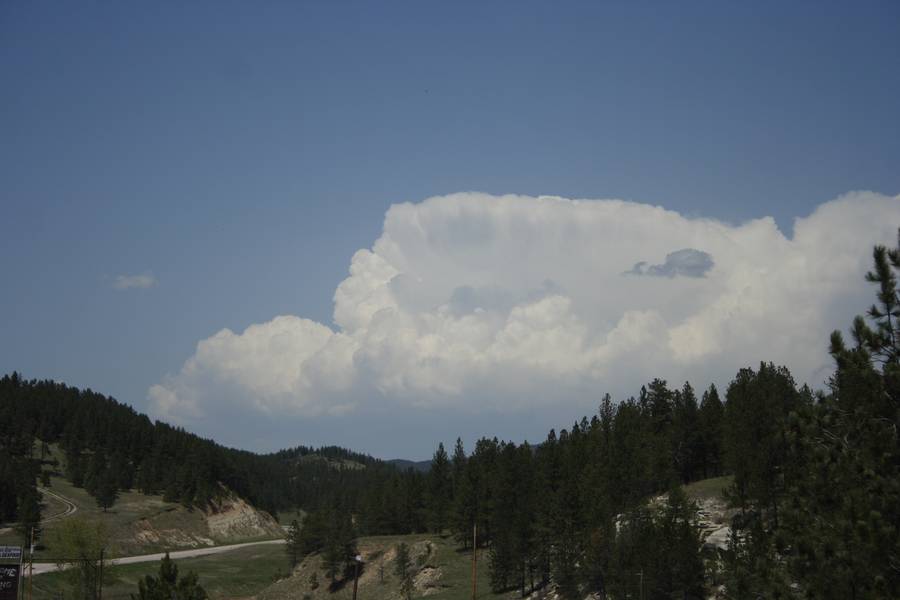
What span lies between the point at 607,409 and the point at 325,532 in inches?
2101

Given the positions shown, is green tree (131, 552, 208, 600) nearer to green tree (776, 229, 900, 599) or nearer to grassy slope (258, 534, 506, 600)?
green tree (776, 229, 900, 599)

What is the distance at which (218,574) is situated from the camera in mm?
125125

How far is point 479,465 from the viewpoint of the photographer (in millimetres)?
125688

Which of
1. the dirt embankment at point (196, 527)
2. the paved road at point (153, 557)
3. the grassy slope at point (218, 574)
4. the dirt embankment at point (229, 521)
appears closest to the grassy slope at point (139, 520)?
the dirt embankment at point (196, 527)

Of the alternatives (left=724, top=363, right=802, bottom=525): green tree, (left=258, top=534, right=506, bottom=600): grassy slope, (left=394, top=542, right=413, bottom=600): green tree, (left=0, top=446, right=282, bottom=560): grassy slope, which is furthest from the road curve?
(left=724, top=363, right=802, bottom=525): green tree

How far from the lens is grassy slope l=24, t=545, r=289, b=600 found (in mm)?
95438

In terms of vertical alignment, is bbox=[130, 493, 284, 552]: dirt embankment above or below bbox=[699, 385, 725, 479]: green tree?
below

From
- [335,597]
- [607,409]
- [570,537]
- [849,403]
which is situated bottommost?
[335,597]

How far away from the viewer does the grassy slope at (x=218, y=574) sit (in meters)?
95.4

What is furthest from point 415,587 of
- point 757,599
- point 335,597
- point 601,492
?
point 757,599

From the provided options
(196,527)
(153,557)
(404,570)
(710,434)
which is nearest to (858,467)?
(710,434)

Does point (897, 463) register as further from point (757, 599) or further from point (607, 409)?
point (607, 409)

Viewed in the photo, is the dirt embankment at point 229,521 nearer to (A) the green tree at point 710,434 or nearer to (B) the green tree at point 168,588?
(A) the green tree at point 710,434

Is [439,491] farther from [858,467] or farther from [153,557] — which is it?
[858,467]
